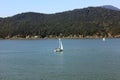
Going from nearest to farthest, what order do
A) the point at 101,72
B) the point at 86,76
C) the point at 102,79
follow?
the point at 102,79, the point at 86,76, the point at 101,72

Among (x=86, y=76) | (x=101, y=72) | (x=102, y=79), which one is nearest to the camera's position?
(x=102, y=79)

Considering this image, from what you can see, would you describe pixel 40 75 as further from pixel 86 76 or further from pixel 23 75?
pixel 86 76

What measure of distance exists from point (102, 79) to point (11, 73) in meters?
14.4

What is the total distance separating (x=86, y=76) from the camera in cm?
4716

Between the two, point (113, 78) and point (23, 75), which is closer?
point (113, 78)

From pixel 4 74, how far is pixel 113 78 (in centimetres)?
1554

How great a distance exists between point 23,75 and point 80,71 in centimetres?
812

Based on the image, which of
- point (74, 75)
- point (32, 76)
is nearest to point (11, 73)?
point (32, 76)

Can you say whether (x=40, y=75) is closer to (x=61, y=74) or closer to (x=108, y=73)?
(x=61, y=74)

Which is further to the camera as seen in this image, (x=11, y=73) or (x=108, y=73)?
(x=11, y=73)

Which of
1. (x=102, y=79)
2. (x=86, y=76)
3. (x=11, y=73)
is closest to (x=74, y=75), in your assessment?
(x=86, y=76)

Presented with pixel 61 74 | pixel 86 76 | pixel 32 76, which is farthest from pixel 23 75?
pixel 86 76

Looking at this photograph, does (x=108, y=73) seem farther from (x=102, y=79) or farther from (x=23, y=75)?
(x=23, y=75)

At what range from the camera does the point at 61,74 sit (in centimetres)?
4981
